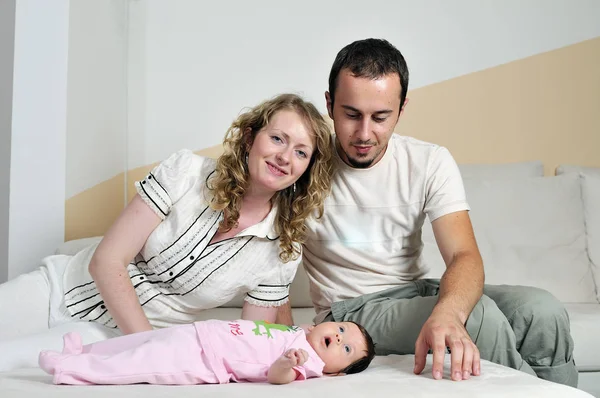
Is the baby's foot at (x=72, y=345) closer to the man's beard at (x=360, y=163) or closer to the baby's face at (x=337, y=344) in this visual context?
the baby's face at (x=337, y=344)

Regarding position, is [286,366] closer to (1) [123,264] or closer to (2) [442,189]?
(1) [123,264]

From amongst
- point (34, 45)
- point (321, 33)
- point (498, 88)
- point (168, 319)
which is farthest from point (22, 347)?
point (498, 88)

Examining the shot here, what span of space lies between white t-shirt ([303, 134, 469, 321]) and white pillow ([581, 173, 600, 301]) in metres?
1.09

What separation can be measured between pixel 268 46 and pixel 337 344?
203 cm

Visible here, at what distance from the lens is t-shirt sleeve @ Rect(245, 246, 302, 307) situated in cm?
196

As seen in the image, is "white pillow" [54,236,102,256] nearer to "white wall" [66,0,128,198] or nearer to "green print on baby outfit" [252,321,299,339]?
"white wall" [66,0,128,198]

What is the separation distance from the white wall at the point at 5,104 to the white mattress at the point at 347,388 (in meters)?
1.43

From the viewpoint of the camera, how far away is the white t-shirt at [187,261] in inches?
72.7

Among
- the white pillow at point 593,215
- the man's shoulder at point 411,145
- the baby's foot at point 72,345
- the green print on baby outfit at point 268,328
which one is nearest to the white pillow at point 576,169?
the white pillow at point 593,215

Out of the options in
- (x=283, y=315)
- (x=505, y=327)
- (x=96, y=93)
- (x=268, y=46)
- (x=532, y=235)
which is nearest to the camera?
(x=505, y=327)

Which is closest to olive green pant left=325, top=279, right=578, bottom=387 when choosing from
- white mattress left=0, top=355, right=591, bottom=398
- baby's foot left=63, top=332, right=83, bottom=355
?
white mattress left=0, top=355, right=591, bottom=398

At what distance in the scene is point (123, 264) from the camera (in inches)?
70.8

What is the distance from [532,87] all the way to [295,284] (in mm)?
1552

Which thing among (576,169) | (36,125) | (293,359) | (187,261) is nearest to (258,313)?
(187,261)
